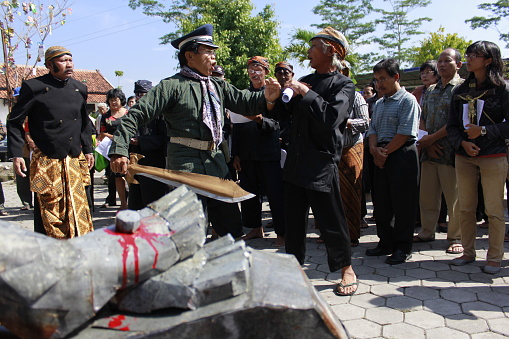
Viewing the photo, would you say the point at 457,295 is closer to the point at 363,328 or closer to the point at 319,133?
the point at 363,328

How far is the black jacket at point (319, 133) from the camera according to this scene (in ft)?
10.2

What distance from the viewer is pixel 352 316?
3057 millimetres

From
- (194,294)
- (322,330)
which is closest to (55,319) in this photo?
(194,294)

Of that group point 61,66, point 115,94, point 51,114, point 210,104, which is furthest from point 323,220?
point 115,94

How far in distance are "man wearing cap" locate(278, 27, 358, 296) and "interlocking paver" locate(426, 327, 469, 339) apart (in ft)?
2.48

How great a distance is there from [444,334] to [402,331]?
25 centimetres

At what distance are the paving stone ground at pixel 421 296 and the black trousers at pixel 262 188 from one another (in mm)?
429

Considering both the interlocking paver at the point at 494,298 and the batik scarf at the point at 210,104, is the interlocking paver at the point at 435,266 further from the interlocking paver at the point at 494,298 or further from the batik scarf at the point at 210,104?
the batik scarf at the point at 210,104

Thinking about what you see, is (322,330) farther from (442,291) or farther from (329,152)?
(442,291)

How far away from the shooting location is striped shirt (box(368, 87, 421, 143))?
13.4ft

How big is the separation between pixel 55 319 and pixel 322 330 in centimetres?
86

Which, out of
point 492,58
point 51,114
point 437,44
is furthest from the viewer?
point 437,44

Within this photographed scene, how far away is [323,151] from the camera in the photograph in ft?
10.6

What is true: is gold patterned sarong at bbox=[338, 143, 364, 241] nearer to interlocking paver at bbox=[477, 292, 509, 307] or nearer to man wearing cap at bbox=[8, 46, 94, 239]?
interlocking paver at bbox=[477, 292, 509, 307]
